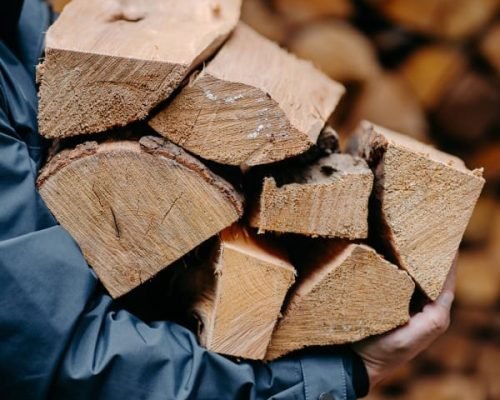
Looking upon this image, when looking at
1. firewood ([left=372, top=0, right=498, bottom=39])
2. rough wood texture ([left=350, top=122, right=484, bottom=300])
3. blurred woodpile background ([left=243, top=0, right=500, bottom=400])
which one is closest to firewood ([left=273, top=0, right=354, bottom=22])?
blurred woodpile background ([left=243, top=0, right=500, bottom=400])

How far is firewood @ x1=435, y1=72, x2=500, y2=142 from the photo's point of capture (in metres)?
2.38

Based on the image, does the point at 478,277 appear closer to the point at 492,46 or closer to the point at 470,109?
the point at 470,109

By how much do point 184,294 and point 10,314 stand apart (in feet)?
1.21

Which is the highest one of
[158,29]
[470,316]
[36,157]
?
[158,29]

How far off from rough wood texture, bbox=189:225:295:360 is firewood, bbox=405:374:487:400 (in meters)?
1.57

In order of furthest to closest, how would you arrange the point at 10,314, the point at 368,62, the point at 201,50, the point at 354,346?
the point at 368,62, the point at 354,346, the point at 201,50, the point at 10,314

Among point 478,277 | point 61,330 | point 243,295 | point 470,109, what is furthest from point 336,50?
point 61,330

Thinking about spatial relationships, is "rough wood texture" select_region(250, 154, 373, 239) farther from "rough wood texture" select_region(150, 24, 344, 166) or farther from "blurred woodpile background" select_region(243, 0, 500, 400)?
"blurred woodpile background" select_region(243, 0, 500, 400)

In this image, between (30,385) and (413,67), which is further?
(413,67)

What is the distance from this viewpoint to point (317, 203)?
1216mm

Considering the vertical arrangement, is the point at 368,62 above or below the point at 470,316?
above

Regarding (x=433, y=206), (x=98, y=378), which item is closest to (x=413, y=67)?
(x=433, y=206)

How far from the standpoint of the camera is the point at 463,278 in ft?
8.49

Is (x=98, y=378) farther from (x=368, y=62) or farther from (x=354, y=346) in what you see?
(x=368, y=62)
